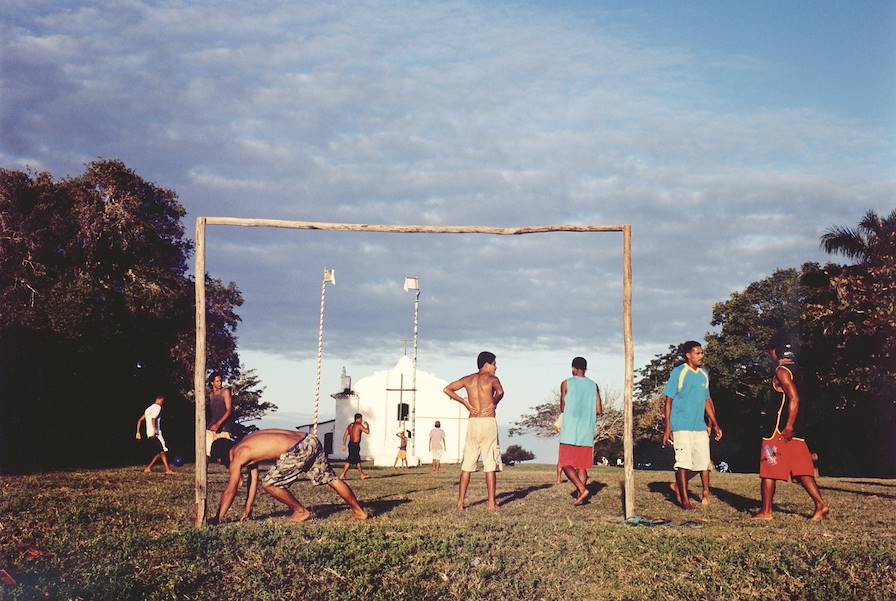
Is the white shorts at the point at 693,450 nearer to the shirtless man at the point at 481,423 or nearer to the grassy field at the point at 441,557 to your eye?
the grassy field at the point at 441,557

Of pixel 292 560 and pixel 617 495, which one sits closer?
pixel 292 560

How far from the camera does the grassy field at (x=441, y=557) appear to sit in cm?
762

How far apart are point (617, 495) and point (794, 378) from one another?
14.7ft

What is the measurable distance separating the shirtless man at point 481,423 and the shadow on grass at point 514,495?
3.85ft

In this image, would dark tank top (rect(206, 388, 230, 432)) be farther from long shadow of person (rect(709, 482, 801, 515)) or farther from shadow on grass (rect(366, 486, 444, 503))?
long shadow of person (rect(709, 482, 801, 515))

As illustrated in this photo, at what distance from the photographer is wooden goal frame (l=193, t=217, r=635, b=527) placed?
10.4 m

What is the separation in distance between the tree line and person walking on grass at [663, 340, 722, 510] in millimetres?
1291

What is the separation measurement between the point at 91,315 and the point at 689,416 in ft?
81.0

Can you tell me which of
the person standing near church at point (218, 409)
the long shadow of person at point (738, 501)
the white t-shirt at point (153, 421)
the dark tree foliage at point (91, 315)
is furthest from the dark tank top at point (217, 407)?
the dark tree foliage at point (91, 315)

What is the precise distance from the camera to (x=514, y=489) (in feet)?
56.2

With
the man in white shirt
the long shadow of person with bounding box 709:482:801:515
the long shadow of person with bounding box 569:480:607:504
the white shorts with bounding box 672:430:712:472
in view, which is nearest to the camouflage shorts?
the long shadow of person with bounding box 569:480:607:504

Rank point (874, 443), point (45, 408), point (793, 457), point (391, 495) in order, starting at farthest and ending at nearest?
point (874, 443)
point (45, 408)
point (391, 495)
point (793, 457)

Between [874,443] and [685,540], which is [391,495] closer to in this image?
[685,540]

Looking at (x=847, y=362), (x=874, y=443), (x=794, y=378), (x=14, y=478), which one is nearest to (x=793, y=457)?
(x=794, y=378)
